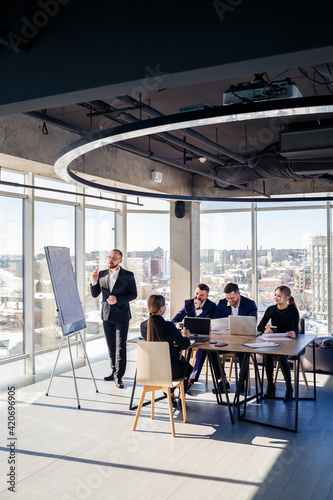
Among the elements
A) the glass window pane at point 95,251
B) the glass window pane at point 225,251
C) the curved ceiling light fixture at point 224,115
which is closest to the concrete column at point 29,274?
the glass window pane at point 95,251

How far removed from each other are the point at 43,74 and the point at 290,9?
1.63 metres

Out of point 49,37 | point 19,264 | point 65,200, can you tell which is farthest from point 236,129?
point 49,37

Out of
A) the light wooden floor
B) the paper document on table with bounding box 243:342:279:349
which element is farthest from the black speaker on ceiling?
the paper document on table with bounding box 243:342:279:349

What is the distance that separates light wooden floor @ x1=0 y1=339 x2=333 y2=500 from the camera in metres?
3.92

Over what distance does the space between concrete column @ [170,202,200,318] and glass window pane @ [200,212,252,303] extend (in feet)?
1.85

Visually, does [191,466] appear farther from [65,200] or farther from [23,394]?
[65,200]

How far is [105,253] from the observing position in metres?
10.8

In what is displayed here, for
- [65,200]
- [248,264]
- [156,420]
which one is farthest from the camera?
[248,264]

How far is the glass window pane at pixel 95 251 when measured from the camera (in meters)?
10.0

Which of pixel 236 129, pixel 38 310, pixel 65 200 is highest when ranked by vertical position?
pixel 236 129

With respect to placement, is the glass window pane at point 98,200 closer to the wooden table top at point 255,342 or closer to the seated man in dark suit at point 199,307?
the seated man in dark suit at point 199,307

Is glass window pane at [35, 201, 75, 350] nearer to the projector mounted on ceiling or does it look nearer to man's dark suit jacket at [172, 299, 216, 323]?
man's dark suit jacket at [172, 299, 216, 323]

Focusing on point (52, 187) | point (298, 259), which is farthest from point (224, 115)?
point (298, 259)

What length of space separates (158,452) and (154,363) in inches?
35.1
